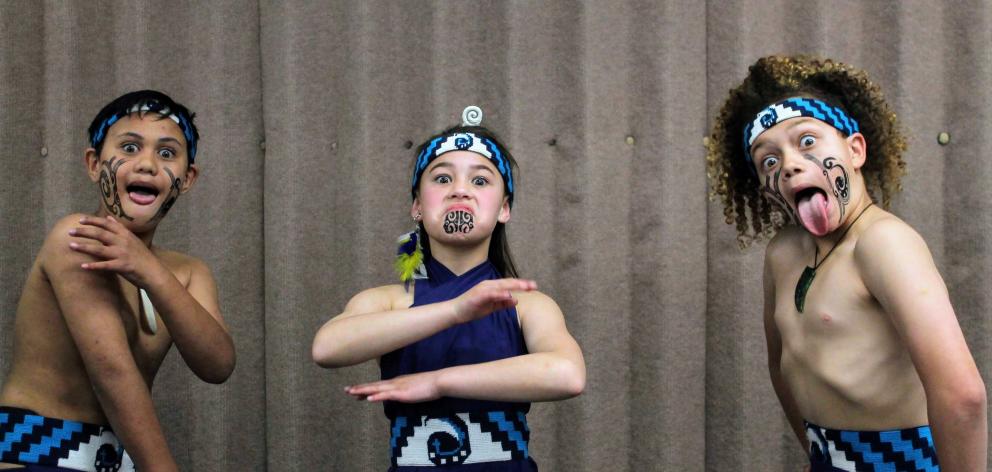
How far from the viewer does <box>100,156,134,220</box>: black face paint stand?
212cm

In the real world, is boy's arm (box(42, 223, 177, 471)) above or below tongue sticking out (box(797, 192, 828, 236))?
below

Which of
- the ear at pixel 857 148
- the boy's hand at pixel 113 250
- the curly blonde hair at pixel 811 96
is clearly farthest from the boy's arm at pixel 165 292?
the ear at pixel 857 148

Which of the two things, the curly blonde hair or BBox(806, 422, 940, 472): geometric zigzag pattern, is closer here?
BBox(806, 422, 940, 472): geometric zigzag pattern

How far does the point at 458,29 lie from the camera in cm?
301

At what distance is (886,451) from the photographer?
1.85 m

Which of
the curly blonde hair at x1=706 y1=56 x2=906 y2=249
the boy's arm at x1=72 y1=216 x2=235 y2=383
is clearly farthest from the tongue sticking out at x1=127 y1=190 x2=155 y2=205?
the curly blonde hair at x1=706 y1=56 x2=906 y2=249

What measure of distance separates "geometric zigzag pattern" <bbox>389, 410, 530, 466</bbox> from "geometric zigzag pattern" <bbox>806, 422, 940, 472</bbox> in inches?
25.0

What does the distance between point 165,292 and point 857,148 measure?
1465 mm

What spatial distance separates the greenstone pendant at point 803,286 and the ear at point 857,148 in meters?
0.24

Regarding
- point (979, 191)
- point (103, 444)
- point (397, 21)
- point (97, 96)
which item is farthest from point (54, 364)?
point (979, 191)

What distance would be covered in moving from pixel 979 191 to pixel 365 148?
1.83 meters

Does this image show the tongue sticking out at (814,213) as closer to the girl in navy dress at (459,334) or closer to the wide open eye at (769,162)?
the wide open eye at (769,162)

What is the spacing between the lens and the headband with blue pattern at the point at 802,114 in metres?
2.02

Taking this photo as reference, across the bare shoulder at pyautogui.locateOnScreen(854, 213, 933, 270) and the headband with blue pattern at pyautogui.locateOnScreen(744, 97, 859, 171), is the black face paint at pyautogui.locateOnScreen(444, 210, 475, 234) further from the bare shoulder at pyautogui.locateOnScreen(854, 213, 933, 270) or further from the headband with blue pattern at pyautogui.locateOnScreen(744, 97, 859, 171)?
the bare shoulder at pyautogui.locateOnScreen(854, 213, 933, 270)
